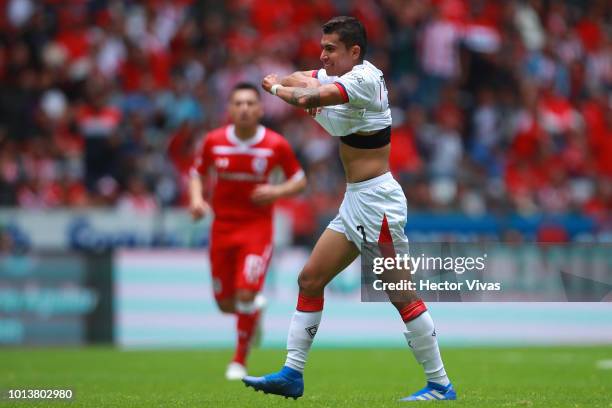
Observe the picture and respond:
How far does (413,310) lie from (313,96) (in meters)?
1.65

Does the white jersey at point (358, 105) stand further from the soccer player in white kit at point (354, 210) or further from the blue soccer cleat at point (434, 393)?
the blue soccer cleat at point (434, 393)

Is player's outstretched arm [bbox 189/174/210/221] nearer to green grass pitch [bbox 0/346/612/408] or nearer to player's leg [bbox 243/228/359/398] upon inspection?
green grass pitch [bbox 0/346/612/408]

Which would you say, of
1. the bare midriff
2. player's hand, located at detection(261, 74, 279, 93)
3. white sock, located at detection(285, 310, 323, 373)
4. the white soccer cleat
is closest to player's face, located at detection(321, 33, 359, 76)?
player's hand, located at detection(261, 74, 279, 93)

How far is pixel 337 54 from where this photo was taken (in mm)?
7824

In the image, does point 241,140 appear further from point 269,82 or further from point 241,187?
point 269,82

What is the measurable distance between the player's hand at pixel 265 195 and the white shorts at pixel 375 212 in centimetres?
331

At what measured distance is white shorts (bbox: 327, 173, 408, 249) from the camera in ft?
25.9

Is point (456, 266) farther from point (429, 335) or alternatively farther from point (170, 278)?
point (170, 278)

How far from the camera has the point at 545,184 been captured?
2052 cm

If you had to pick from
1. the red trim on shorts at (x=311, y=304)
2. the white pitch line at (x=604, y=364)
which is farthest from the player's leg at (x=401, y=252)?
the white pitch line at (x=604, y=364)

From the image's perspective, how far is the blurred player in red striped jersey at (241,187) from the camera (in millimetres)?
11625

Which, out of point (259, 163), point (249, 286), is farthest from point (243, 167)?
point (249, 286)

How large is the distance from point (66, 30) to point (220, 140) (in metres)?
10.1

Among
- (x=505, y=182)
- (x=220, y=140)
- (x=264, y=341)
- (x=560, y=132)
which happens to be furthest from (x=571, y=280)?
(x=560, y=132)
